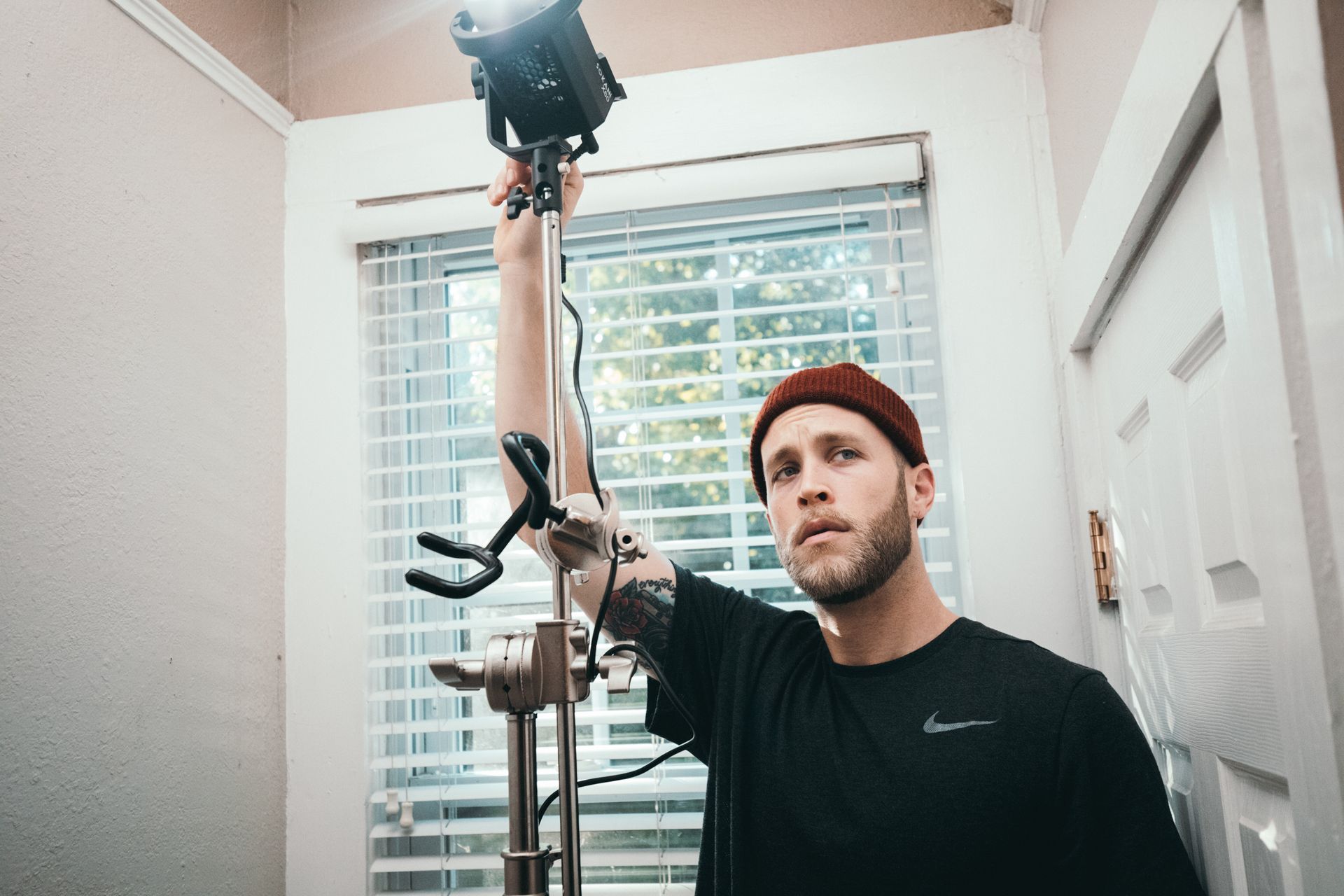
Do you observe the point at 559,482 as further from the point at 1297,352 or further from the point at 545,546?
the point at 1297,352

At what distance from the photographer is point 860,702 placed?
45.5 inches

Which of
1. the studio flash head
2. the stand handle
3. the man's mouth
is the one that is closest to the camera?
the stand handle

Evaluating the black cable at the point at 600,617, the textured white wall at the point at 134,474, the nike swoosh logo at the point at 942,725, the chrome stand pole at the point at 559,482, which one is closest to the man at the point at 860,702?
the nike swoosh logo at the point at 942,725

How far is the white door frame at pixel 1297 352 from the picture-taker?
0.54m

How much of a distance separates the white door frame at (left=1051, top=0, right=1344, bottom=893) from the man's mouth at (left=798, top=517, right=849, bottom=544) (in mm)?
557

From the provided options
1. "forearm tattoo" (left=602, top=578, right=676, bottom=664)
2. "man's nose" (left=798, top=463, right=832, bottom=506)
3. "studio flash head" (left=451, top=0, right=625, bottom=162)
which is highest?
"studio flash head" (left=451, top=0, right=625, bottom=162)

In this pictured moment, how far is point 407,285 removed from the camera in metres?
1.72

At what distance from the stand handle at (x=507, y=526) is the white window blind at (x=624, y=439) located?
83 centimetres

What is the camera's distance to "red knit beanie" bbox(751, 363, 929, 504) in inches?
49.8

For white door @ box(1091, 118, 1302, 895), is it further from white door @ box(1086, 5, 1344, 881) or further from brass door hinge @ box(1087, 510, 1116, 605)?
brass door hinge @ box(1087, 510, 1116, 605)

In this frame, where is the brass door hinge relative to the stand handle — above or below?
below

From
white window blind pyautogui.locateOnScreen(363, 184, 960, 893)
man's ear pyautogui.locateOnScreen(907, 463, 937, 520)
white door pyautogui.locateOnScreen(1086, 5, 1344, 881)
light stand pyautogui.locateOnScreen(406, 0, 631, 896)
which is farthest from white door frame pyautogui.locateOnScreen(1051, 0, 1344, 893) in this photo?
white window blind pyautogui.locateOnScreen(363, 184, 960, 893)

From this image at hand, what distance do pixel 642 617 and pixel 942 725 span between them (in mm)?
430

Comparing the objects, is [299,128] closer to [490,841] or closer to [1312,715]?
[490,841]
